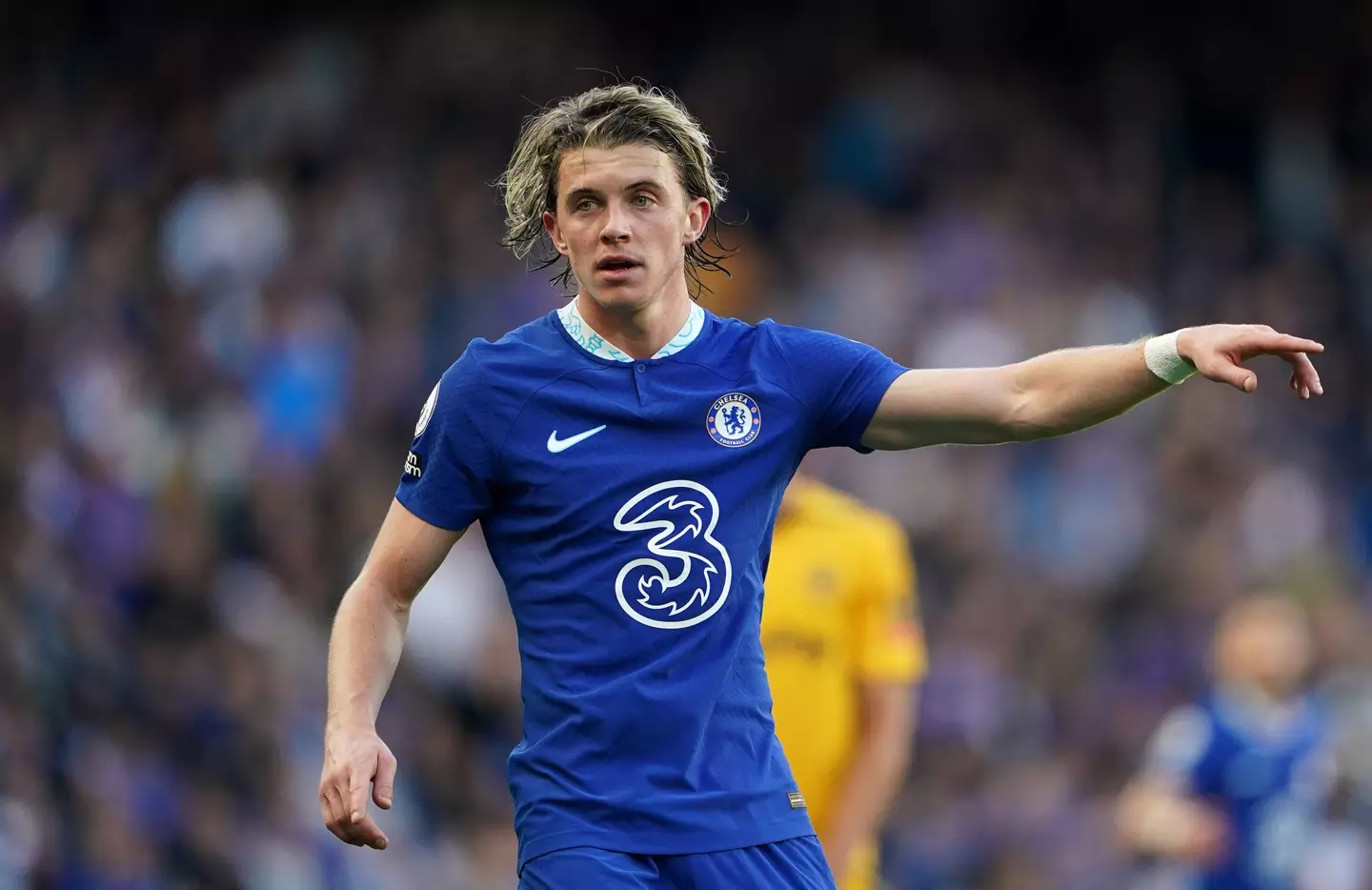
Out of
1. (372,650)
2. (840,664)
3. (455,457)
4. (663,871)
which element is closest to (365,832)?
(372,650)

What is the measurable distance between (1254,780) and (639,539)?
562 cm

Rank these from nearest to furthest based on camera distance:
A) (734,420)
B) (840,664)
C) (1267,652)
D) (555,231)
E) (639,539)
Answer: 1. (639,539)
2. (734,420)
3. (555,231)
4. (840,664)
5. (1267,652)

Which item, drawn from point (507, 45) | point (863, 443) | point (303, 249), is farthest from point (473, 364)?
point (507, 45)

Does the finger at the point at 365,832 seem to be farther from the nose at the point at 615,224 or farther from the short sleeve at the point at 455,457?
the nose at the point at 615,224

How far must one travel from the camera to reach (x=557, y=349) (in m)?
4.41

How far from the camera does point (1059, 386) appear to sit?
13.8 feet

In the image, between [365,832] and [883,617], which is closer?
[365,832]

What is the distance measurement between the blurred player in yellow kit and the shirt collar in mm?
2382

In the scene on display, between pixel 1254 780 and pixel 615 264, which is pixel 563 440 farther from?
pixel 1254 780

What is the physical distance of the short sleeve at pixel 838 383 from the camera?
14.3 ft

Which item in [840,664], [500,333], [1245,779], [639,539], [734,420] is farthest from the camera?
[500,333]

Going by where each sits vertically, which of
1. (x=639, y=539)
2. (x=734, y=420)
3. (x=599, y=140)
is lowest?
(x=639, y=539)

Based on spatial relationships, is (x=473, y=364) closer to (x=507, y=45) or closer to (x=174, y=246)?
(x=174, y=246)

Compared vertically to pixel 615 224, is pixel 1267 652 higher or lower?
higher
